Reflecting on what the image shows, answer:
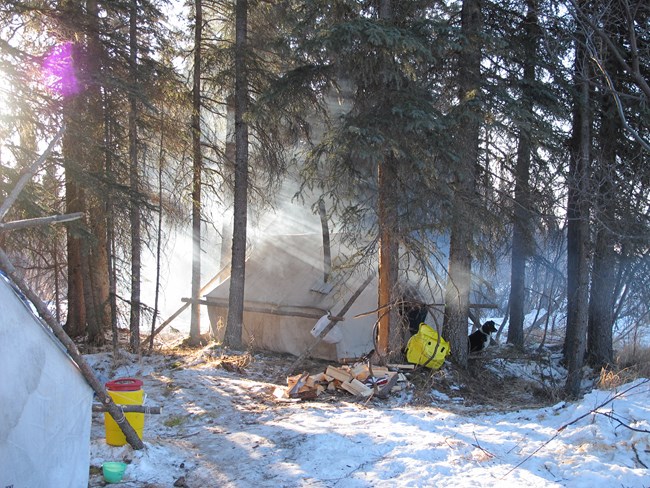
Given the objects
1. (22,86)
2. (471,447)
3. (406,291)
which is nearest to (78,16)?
(22,86)

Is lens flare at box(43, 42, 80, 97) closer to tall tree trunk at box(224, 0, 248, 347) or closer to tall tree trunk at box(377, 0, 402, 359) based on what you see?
tall tree trunk at box(224, 0, 248, 347)

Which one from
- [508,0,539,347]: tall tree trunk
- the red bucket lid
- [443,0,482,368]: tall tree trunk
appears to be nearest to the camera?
the red bucket lid

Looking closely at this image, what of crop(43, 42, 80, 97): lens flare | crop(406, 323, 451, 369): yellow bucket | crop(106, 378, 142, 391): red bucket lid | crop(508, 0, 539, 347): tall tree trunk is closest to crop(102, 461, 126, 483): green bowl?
crop(106, 378, 142, 391): red bucket lid

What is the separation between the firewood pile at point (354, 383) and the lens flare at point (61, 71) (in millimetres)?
6738

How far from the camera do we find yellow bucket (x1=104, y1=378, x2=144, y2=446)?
5988 mm

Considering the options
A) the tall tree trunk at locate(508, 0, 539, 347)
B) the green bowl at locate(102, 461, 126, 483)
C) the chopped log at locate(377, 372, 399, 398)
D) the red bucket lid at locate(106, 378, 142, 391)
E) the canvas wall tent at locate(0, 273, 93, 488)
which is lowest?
the chopped log at locate(377, 372, 399, 398)

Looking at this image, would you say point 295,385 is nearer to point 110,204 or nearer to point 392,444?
point 392,444

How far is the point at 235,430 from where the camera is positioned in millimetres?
7383

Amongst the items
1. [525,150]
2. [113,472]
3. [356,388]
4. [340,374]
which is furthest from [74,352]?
[525,150]

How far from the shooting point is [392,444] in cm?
609

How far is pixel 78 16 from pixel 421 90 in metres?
6.62

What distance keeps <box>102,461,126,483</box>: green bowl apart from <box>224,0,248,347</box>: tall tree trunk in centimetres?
808

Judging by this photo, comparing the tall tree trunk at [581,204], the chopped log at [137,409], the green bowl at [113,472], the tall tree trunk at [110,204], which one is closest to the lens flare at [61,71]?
the tall tree trunk at [110,204]

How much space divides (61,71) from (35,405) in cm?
765
